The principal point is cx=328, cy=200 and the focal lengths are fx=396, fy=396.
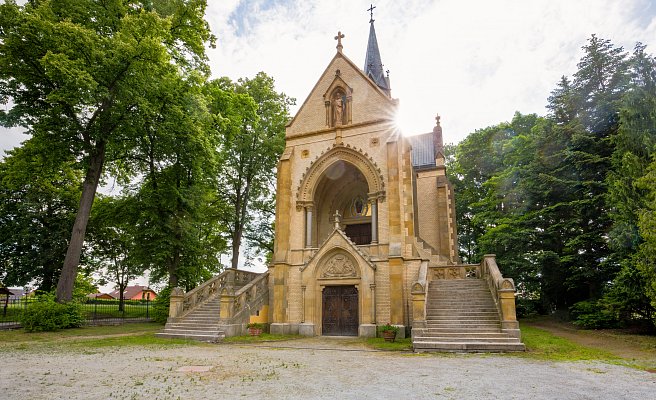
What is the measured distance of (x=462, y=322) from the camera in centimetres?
1437

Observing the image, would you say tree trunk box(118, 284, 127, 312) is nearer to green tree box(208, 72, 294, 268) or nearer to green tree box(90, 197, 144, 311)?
green tree box(90, 197, 144, 311)

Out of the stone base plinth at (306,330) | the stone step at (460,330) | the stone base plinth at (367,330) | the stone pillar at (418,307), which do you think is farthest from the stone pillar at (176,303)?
the stone step at (460,330)

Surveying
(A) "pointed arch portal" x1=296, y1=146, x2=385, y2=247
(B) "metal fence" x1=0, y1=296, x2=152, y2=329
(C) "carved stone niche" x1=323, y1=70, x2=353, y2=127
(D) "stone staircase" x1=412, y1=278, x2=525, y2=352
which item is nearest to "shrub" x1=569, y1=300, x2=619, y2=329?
(D) "stone staircase" x1=412, y1=278, x2=525, y2=352

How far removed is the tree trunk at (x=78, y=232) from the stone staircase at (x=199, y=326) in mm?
5027

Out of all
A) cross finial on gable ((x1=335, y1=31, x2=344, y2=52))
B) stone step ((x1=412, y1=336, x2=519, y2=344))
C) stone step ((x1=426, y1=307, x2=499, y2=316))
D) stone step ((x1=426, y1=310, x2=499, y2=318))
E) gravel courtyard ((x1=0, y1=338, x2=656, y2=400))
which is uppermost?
cross finial on gable ((x1=335, y1=31, x2=344, y2=52))

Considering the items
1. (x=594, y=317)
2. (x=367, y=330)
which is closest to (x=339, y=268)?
(x=367, y=330)

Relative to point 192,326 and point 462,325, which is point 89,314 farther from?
point 462,325

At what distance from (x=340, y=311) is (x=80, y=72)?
15226 mm

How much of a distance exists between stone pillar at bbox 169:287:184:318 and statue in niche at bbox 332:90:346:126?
11499mm

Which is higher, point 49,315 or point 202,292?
point 202,292

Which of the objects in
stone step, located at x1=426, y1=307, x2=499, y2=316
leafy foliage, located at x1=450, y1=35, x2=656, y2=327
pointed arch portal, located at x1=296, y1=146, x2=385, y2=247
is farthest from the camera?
pointed arch portal, located at x1=296, y1=146, x2=385, y2=247

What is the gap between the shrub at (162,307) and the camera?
22.6 meters

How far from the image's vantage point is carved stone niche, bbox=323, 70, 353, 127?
69.1ft

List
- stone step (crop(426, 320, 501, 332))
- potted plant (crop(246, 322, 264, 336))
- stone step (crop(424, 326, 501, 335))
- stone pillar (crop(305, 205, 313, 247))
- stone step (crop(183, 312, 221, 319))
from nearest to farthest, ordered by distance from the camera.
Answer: stone step (crop(424, 326, 501, 335)), stone step (crop(426, 320, 501, 332)), potted plant (crop(246, 322, 264, 336)), stone step (crop(183, 312, 221, 319)), stone pillar (crop(305, 205, 313, 247))
